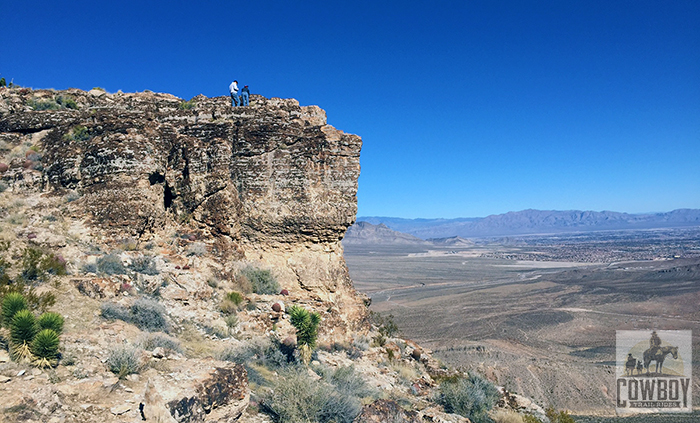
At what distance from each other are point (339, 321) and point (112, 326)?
19.7 ft

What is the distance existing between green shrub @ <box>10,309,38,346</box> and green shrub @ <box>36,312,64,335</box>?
244 mm

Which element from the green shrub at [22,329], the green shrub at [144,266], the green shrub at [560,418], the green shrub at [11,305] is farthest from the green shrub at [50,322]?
the green shrub at [560,418]

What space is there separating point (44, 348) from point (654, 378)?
30283 millimetres

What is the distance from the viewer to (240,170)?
11719 millimetres

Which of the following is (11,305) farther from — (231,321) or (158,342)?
(231,321)

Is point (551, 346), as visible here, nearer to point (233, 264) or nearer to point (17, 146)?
point (233, 264)

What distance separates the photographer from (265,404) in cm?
637

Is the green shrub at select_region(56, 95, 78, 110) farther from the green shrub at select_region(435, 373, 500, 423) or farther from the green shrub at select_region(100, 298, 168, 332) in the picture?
the green shrub at select_region(435, 373, 500, 423)

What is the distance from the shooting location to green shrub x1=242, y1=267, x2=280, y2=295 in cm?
1079

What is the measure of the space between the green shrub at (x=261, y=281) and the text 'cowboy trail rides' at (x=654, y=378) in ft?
74.1

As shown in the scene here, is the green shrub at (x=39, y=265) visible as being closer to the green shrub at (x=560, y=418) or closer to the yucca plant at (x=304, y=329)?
the yucca plant at (x=304, y=329)

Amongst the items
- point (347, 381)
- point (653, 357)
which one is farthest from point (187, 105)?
point (653, 357)

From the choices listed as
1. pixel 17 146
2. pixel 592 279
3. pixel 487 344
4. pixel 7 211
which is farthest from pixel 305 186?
pixel 592 279

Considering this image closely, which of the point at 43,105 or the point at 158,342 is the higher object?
the point at 43,105
